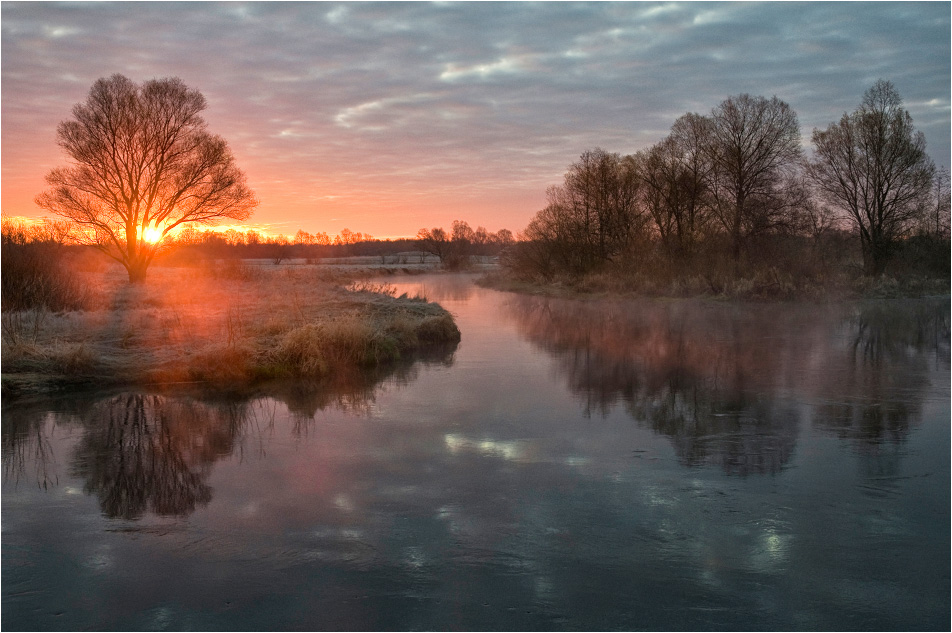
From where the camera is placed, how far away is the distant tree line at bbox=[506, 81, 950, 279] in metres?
32.2

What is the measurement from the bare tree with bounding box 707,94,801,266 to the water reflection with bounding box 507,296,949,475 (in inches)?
281

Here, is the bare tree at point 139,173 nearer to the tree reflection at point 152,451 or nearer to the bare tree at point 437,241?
the tree reflection at point 152,451

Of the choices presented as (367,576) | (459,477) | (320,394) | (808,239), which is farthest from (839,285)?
(367,576)

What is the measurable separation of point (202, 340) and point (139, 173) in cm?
1768

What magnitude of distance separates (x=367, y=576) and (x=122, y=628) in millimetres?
1577

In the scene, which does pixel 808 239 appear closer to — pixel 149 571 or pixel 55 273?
pixel 55 273

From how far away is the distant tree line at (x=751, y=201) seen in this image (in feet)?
106

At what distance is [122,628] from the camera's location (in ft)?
14.6

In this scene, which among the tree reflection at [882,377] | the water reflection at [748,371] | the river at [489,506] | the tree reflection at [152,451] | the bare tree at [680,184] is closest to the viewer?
the river at [489,506]

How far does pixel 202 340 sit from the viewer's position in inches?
578

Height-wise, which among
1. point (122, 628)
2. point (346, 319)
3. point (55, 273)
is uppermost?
point (55, 273)

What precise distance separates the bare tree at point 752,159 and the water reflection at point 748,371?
23.4 ft

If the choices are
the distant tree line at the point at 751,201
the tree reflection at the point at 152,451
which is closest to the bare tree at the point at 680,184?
the distant tree line at the point at 751,201

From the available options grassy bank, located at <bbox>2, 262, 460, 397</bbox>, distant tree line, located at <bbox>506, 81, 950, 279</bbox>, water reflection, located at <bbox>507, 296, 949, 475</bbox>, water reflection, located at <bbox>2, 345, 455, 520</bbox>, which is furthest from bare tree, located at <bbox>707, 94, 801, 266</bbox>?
water reflection, located at <bbox>2, 345, 455, 520</bbox>
